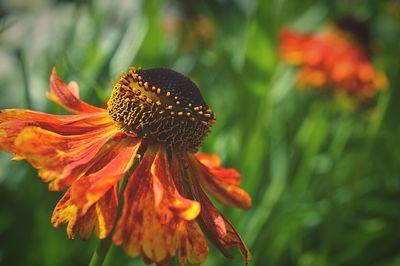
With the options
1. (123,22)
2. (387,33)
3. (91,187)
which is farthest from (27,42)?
(387,33)

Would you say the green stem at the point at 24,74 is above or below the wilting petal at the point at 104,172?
below

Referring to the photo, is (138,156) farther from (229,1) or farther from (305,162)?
(229,1)

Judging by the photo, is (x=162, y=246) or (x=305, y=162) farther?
(x=305, y=162)

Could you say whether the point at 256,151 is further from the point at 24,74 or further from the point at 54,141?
the point at 54,141

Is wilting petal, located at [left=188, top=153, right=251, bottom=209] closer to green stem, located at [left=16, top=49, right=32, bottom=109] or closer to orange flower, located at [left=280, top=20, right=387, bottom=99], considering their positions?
green stem, located at [left=16, top=49, right=32, bottom=109]

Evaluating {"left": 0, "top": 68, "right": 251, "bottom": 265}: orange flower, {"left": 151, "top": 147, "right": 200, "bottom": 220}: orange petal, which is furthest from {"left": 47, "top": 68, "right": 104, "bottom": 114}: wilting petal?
{"left": 151, "top": 147, "right": 200, "bottom": 220}: orange petal

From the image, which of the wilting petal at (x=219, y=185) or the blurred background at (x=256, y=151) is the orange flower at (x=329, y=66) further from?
the wilting petal at (x=219, y=185)

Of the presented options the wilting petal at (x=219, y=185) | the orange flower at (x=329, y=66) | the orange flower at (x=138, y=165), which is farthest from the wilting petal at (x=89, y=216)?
the orange flower at (x=329, y=66)

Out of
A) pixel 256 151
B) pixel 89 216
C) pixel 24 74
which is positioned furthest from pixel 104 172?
pixel 256 151
